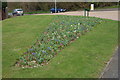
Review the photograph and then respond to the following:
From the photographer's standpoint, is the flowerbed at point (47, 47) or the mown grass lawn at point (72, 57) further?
the flowerbed at point (47, 47)

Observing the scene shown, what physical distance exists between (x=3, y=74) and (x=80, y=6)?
138 ft

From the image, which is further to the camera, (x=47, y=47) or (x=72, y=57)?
(x=47, y=47)

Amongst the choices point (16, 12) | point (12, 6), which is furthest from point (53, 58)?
point (12, 6)

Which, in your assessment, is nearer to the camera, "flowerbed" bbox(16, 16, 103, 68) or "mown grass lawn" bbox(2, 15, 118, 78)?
"mown grass lawn" bbox(2, 15, 118, 78)

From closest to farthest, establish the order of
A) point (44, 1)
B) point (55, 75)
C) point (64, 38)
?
point (55, 75)
point (64, 38)
point (44, 1)

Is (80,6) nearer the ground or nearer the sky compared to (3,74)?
nearer the sky

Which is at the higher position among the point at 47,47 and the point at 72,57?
the point at 47,47

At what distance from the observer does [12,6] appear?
56.5m

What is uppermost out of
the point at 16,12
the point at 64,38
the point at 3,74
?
the point at 16,12

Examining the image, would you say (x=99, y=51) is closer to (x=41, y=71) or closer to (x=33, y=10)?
(x=41, y=71)

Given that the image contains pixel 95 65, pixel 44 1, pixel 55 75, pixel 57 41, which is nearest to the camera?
pixel 55 75

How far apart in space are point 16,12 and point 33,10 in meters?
8.62

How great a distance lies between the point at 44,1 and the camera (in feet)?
169

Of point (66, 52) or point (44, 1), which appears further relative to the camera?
point (44, 1)
